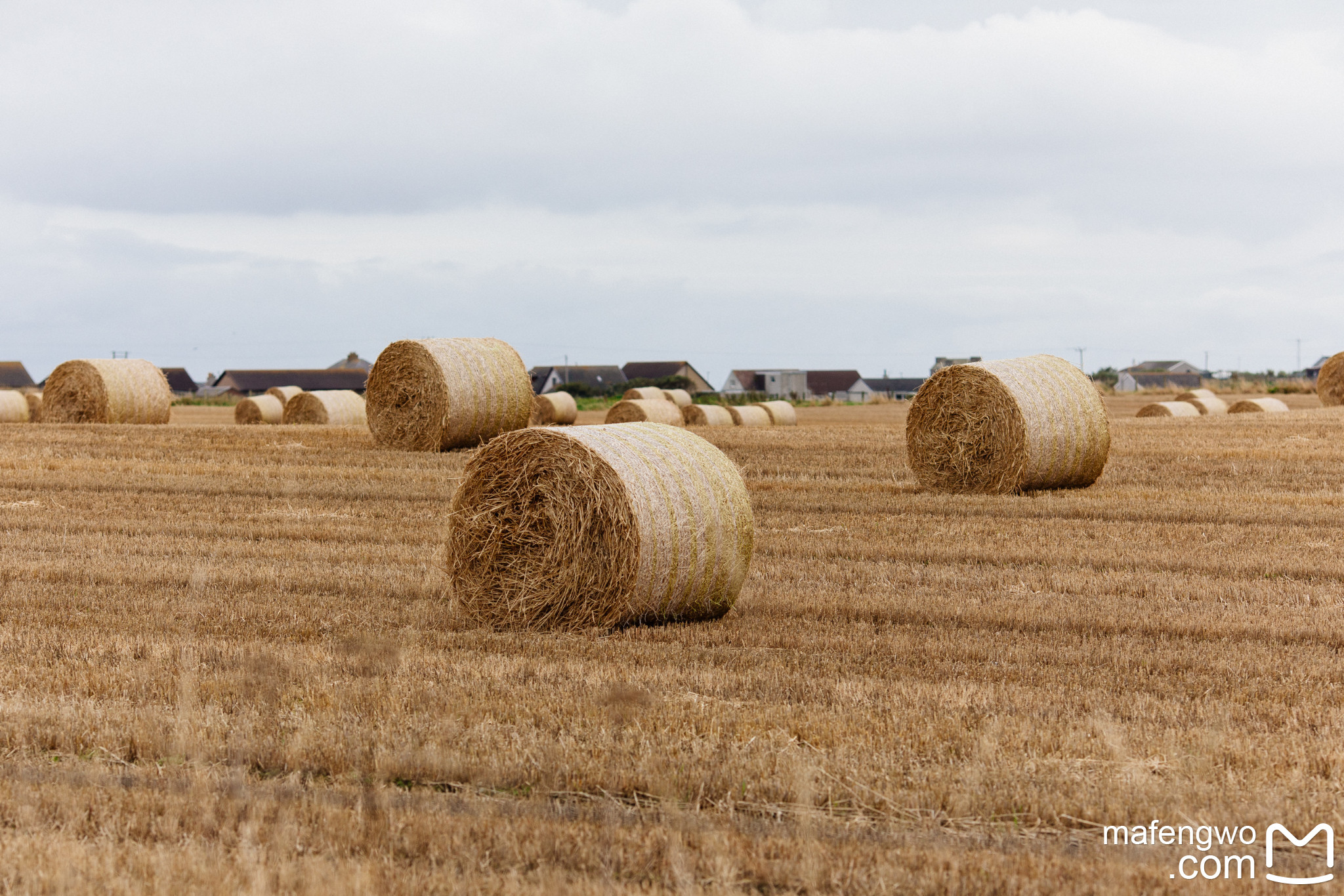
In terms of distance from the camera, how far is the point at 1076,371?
51.4 feet

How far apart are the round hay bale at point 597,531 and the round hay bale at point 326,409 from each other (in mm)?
20732

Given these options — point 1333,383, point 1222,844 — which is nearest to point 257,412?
point 1333,383

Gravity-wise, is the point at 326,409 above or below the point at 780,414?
above

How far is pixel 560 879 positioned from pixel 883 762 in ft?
5.10

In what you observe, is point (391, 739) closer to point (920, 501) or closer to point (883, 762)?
point (883, 762)

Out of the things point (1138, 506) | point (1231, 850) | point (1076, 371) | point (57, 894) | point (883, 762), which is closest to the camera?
point (57, 894)

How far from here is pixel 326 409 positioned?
2902 cm

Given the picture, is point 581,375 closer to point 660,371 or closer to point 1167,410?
point 660,371

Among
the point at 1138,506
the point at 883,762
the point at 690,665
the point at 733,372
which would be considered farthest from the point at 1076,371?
the point at 733,372

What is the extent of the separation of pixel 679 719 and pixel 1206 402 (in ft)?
99.8

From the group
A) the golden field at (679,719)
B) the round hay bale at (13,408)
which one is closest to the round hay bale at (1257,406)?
the golden field at (679,719)

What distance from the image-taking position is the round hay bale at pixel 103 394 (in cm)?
2353

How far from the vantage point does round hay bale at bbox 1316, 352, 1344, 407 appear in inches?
1172

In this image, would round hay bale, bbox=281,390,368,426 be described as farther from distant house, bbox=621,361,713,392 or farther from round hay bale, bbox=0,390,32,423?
distant house, bbox=621,361,713,392
